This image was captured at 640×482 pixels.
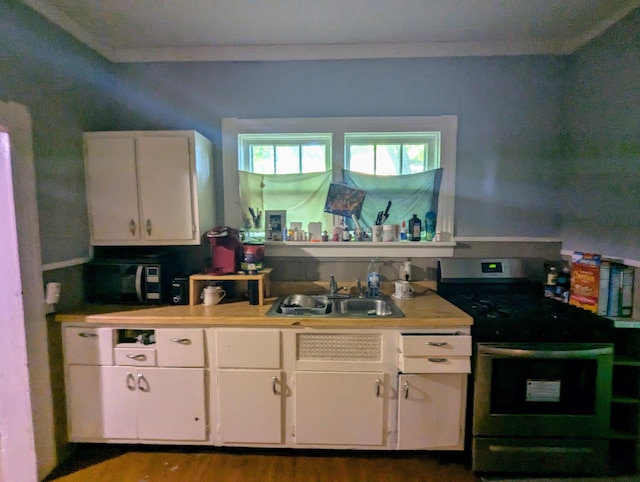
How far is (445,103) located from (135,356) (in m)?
2.68

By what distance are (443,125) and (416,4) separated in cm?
81

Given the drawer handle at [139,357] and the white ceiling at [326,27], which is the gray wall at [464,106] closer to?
the white ceiling at [326,27]

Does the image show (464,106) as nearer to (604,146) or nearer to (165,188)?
(604,146)

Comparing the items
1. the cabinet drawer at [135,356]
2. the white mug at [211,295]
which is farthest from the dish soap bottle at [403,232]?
the cabinet drawer at [135,356]

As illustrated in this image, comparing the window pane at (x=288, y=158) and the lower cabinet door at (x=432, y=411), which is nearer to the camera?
the lower cabinet door at (x=432, y=411)

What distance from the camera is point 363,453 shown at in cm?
199

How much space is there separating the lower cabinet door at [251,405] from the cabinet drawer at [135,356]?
42cm

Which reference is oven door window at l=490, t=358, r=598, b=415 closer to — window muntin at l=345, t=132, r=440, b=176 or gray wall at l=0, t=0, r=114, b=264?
window muntin at l=345, t=132, r=440, b=176

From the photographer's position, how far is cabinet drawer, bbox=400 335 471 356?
5.86 feet

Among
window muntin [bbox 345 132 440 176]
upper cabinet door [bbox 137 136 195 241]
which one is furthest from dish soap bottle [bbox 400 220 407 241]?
upper cabinet door [bbox 137 136 195 241]

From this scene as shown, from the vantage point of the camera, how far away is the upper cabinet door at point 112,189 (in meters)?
2.13

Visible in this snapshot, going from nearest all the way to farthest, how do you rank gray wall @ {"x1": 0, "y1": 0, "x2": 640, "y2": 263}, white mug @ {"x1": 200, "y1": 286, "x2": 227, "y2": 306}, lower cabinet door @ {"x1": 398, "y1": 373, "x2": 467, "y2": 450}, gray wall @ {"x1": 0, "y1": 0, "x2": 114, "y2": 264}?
gray wall @ {"x1": 0, "y1": 0, "x2": 114, "y2": 264} < lower cabinet door @ {"x1": 398, "y1": 373, "x2": 467, "y2": 450} < white mug @ {"x1": 200, "y1": 286, "x2": 227, "y2": 306} < gray wall @ {"x1": 0, "y1": 0, "x2": 640, "y2": 263}

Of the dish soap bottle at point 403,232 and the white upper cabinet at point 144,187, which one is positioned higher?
the white upper cabinet at point 144,187

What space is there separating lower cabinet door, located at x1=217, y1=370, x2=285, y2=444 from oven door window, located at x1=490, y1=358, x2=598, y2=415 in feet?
4.03
